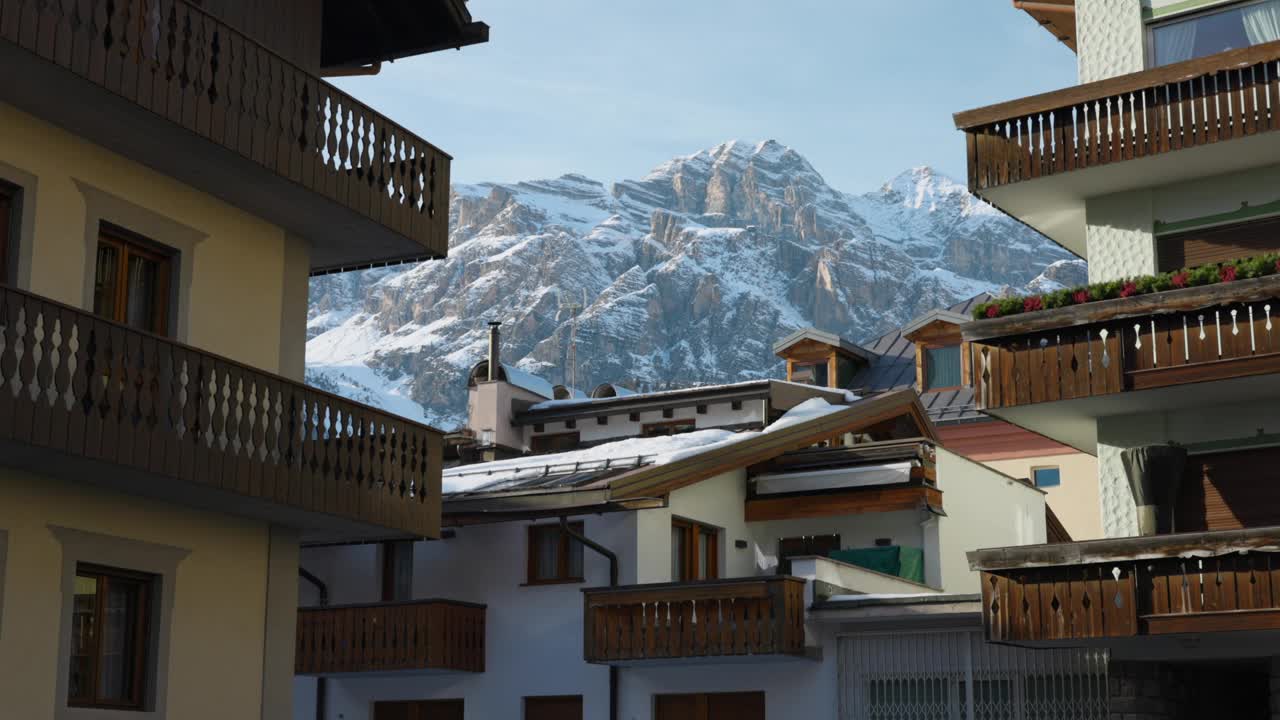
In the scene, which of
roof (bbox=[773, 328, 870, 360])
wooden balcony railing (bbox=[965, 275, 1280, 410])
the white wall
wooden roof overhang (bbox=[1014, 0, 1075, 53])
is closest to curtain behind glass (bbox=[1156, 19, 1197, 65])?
wooden roof overhang (bbox=[1014, 0, 1075, 53])

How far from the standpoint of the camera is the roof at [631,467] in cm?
2802

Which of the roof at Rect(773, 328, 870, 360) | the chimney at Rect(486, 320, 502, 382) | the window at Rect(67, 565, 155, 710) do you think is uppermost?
the roof at Rect(773, 328, 870, 360)

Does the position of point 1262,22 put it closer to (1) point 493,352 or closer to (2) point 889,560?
(2) point 889,560

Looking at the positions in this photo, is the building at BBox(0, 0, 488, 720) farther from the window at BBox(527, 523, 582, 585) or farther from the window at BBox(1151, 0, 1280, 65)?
the window at BBox(1151, 0, 1280, 65)

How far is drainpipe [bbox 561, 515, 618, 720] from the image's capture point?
92.6 feet

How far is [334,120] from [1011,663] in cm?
1267

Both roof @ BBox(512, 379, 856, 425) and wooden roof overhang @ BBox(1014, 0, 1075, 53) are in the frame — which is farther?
roof @ BBox(512, 379, 856, 425)

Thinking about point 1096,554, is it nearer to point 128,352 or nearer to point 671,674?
point 671,674

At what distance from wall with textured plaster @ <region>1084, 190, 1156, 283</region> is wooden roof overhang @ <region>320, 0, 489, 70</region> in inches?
347

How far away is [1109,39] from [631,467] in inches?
420

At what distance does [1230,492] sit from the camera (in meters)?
22.3

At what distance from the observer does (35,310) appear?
48.5ft

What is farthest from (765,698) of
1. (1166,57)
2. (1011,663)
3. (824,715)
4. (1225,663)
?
(1166,57)

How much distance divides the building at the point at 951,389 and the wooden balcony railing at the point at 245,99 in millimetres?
28435
